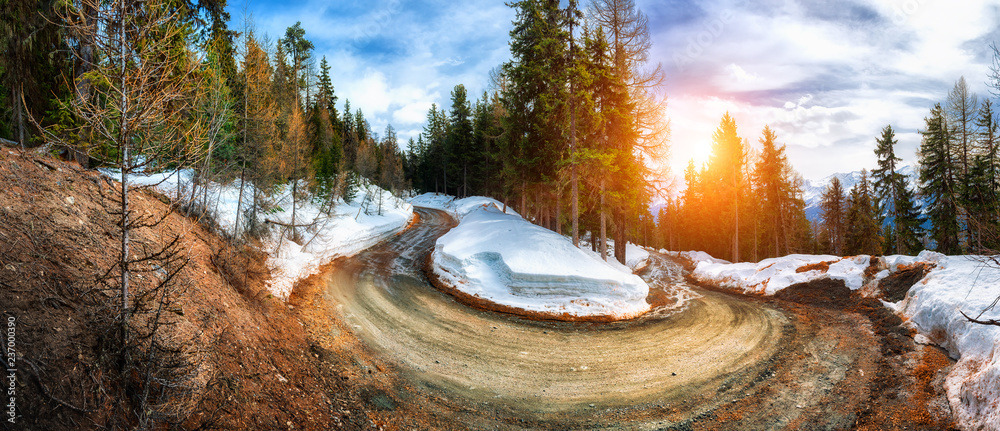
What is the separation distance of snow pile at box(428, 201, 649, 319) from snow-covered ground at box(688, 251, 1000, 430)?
6.89 m

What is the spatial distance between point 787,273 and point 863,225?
28.8 metres

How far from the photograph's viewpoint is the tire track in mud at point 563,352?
258 inches

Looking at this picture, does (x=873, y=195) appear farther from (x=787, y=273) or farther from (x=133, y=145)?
(x=133, y=145)

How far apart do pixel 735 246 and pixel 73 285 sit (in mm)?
38774

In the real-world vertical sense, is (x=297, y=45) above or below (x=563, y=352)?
above

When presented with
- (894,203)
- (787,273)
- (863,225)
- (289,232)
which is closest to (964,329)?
(787,273)

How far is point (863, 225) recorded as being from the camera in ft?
114

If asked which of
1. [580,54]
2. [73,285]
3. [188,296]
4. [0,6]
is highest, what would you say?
[580,54]

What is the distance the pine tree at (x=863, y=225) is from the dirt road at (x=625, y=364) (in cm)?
3315

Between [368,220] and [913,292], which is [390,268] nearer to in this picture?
[368,220]

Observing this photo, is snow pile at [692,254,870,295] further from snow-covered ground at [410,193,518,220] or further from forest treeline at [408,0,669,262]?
snow-covered ground at [410,193,518,220]

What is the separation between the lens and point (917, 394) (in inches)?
238

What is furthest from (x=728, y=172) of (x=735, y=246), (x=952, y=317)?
(x=952, y=317)

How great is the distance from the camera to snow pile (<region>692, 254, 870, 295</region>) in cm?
1465
